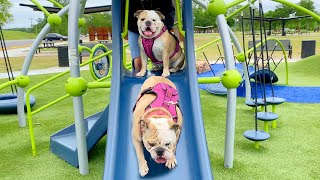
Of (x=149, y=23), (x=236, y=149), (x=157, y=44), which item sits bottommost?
(x=236, y=149)

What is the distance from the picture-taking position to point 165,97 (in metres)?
2.98

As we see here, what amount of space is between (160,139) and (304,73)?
9581mm

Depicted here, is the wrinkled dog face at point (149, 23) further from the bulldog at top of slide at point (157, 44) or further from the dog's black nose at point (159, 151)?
the dog's black nose at point (159, 151)

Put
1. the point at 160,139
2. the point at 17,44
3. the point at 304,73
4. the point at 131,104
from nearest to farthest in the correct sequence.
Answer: the point at 160,139 < the point at 131,104 < the point at 304,73 < the point at 17,44

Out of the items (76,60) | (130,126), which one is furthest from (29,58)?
(130,126)

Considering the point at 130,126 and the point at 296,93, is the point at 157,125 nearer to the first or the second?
the point at 130,126

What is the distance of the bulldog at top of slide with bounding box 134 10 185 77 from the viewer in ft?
11.7

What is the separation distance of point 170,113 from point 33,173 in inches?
76.6

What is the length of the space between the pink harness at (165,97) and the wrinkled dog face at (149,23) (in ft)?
2.28

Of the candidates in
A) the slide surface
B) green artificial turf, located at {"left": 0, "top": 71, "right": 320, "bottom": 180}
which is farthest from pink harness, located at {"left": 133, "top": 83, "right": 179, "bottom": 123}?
green artificial turf, located at {"left": 0, "top": 71, "right": 320, "bottom": 180}

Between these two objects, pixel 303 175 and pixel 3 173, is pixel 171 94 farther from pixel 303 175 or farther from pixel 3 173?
pixel 3 173

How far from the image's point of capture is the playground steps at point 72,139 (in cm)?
367

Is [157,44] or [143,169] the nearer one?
[143,169]

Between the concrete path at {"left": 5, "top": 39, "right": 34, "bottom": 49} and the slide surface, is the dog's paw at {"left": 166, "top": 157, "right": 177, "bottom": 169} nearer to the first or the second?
the slide surface
